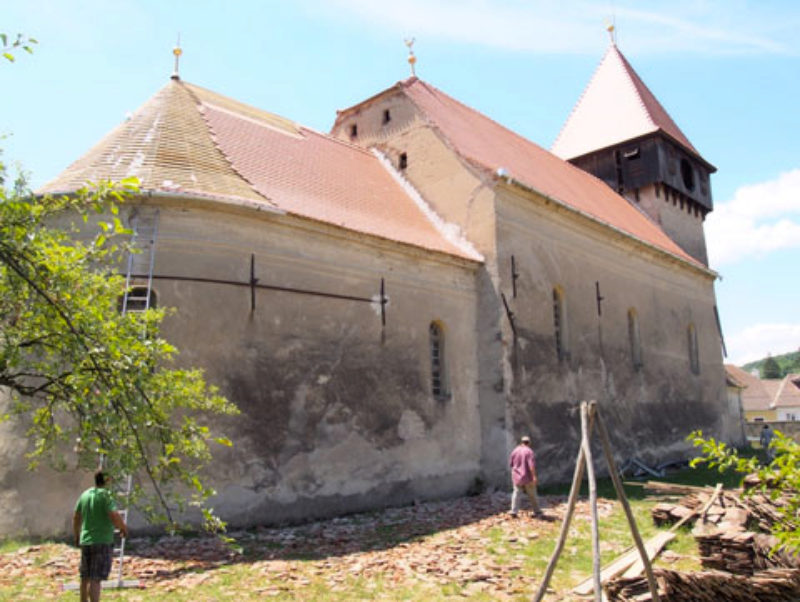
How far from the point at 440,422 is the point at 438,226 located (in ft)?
15.7

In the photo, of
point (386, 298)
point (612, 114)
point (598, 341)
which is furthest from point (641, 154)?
point (386, 298)

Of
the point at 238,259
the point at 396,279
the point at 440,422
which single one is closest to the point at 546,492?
the point at 440,422

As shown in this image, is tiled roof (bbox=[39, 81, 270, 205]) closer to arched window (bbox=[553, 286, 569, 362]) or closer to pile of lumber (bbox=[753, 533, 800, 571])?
arched window (bbox=[553, 286, 569, 362])

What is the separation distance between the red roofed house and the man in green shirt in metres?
3.09

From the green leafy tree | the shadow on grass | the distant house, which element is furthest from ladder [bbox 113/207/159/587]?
the distant house

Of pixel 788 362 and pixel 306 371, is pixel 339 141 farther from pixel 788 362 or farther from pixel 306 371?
pixel 788 362

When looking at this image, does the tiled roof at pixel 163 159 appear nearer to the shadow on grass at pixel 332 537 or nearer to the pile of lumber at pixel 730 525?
the shadow on grass at pixel 332 537

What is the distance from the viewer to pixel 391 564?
817 centimetres

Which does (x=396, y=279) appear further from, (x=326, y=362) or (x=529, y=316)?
(x=529, y=316)

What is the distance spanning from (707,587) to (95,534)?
6066 millimetres

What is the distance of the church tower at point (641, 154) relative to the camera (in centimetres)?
2423

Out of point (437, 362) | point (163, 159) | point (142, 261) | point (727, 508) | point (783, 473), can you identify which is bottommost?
point (727, 508)

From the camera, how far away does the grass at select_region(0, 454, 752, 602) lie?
711 centimetres

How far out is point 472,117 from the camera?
1975cm
